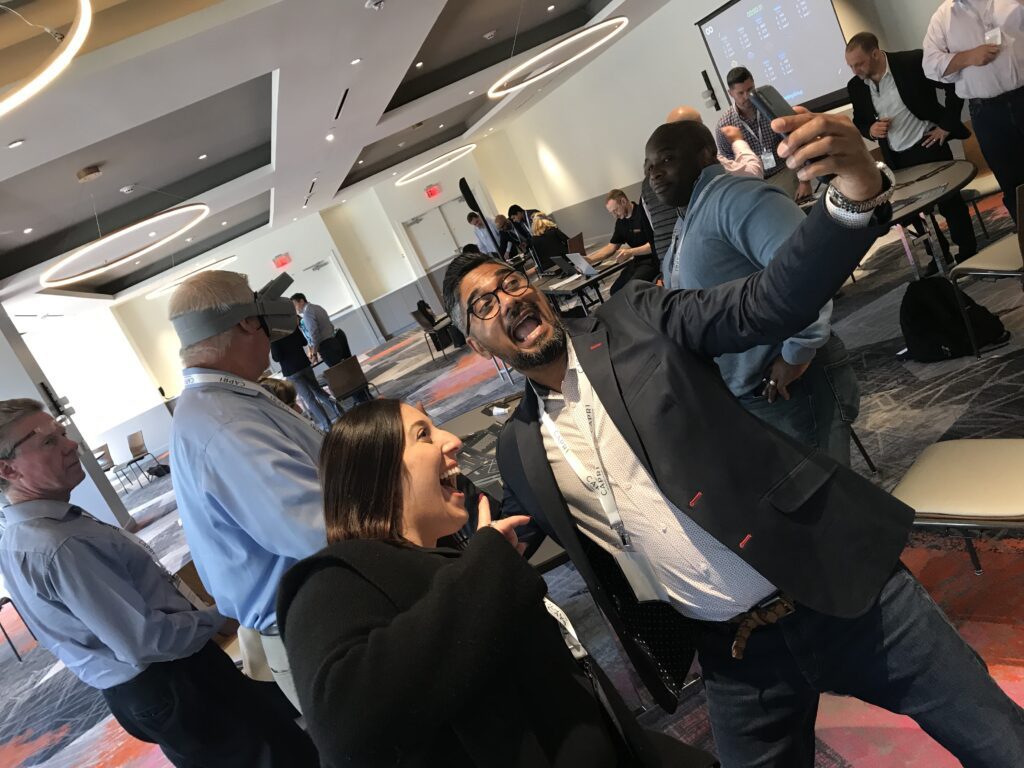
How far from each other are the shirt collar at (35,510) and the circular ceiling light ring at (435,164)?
17393 mm

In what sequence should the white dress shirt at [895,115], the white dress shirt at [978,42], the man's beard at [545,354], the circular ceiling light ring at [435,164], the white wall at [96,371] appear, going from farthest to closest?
the circular ceiling light ring at [435,164] → the white wall at [96,371] → the white dress shirt at [895,115] → the white dress shirt at [978,42] → the man's beard at [545,354]

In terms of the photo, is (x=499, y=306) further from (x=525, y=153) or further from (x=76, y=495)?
(x=525, y=153)

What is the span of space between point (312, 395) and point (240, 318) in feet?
24.4

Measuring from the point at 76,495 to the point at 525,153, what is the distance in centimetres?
1575

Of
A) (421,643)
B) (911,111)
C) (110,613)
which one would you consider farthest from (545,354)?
(911,111)

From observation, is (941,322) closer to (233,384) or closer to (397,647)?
(233,384)

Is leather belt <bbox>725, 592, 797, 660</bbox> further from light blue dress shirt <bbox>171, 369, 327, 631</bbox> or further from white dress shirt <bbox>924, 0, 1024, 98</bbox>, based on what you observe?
white dress shirt <bbox>924, 0, 1024, 98</bbox>

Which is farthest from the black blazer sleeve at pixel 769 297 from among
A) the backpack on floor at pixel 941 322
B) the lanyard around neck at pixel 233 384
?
the backpack on floor at pixel 941 322

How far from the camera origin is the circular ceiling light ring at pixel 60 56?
11.4 ft

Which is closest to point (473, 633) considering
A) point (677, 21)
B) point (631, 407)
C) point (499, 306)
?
point (631, 407)

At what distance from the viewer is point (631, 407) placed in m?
1.42

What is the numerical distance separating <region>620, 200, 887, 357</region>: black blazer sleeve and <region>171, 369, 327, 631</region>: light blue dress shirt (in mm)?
912

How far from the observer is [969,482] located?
6.96 feet

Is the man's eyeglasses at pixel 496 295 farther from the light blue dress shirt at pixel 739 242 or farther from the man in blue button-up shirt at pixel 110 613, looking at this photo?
the man in blue button-up shirt at pixel 110 613
